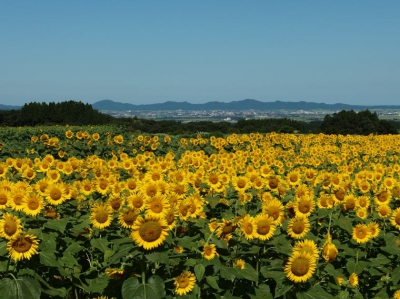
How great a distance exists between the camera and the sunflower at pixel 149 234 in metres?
3.25

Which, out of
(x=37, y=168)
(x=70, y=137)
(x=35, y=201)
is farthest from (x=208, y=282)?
(x=70, y=137)

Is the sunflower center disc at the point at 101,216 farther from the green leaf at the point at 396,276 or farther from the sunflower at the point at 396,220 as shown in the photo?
the sunflower at the point at 396,220

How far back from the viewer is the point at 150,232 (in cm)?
324

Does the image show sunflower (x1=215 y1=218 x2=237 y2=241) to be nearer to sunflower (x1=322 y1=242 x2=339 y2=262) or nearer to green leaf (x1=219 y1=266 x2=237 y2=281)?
green leaf (x1=219 y1=266 x2=237 y2=281)

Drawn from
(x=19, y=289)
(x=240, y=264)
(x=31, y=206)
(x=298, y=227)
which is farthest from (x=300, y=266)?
(x=31, y=206)

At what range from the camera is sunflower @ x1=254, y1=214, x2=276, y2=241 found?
4.11 metres

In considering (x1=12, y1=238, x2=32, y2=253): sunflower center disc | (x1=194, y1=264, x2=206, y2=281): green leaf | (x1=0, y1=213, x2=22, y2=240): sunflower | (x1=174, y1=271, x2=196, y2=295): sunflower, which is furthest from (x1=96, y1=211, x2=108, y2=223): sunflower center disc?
(x1=194, y1=264, x2=206, y2=281): green leaf

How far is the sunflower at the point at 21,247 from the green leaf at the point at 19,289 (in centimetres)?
50

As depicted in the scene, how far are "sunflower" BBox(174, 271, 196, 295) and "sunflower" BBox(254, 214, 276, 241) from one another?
0.79m

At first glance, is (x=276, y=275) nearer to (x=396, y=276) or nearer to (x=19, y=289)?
(x=396, y=276)

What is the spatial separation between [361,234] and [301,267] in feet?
6.51

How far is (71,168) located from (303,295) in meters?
5.23

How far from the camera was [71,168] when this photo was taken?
788 centimetres

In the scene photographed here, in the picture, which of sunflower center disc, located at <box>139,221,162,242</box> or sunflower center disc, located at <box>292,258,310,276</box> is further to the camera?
sunflower center disc, located at <box>292,258,310,276</box>
